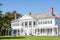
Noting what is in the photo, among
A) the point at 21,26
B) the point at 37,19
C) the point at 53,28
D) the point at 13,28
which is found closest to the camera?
the point at 53,28

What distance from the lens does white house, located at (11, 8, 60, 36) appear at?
5747 centimetres

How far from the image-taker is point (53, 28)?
57.5 meters

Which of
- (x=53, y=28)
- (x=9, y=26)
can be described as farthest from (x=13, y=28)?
(x=53, y=28)

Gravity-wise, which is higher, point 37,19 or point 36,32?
point 37,19

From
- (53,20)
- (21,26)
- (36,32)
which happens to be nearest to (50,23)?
(53,20)

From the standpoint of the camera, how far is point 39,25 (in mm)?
61188

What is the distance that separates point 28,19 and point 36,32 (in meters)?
5.22

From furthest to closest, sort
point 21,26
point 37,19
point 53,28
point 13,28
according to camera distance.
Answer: point 13,28 → point 21,26 → point 37,19 → point 53,28

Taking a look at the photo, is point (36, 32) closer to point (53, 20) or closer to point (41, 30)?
point (41, 30)

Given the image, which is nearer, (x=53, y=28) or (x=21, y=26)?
(x=53, y=28)

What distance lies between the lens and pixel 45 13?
204 feet

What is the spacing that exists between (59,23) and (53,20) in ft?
8.93

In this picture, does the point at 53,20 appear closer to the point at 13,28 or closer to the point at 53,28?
the point at 53,28

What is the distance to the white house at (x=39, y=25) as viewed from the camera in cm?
5747
